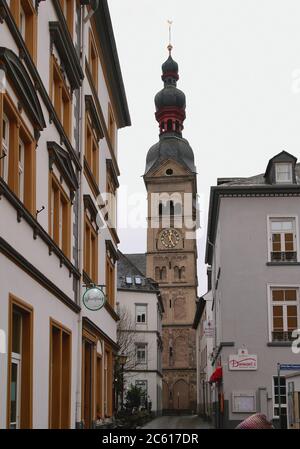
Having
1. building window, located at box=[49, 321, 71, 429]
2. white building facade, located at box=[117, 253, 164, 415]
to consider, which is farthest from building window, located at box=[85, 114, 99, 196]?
white building facade, located at box=[117, 253, 164, 415]

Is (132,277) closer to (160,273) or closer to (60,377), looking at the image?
(160,273)

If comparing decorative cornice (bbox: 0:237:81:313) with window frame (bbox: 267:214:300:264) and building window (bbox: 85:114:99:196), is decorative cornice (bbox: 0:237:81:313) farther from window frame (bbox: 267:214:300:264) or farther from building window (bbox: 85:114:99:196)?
window frame (bbox: 267:214:300:264)

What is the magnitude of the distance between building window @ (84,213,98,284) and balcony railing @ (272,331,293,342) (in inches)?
452

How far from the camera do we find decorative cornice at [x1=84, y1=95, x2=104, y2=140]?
67.5 ft

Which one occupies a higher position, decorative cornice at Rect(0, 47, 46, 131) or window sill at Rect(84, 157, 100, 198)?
window sill at Rect(84, 157, 100, 198)

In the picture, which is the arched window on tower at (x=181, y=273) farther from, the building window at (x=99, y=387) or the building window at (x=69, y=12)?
the building window at (x=69, y=12)

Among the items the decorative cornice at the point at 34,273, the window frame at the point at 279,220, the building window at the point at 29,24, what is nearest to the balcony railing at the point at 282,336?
the window frame at the point at 279,220

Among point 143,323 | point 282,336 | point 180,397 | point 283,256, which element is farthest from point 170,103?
point 282,336

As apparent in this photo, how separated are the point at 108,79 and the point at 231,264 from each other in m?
10.3

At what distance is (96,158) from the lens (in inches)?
926

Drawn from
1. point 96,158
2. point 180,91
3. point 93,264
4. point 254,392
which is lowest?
point 254,392

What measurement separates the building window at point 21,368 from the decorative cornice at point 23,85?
309cm
